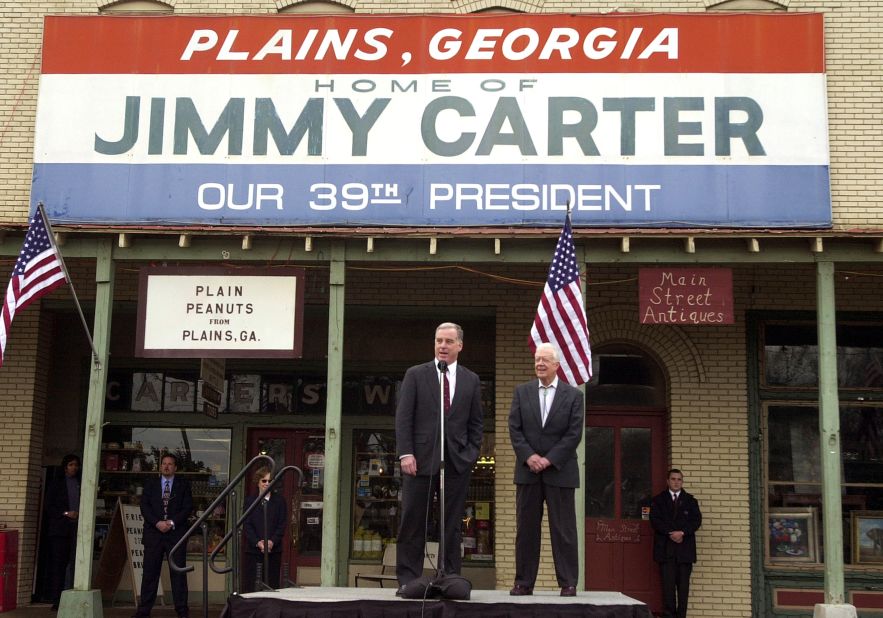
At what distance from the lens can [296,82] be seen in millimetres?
13555

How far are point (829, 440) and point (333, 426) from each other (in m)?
5.29

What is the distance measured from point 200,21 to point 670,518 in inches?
331

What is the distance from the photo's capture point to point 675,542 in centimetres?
1327

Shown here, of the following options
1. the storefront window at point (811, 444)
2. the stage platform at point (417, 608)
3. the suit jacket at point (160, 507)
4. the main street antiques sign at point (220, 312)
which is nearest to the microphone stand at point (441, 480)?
the stage platform at point (417, 608)

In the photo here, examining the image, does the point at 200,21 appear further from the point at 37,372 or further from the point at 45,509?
the point at 45,509

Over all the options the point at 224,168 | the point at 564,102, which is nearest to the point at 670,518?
the point at 564,102

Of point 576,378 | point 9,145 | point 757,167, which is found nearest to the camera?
point 576,378

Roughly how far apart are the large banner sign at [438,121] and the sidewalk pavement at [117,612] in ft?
15.9

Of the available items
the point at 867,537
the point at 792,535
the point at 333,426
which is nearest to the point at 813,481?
the point at 792,535

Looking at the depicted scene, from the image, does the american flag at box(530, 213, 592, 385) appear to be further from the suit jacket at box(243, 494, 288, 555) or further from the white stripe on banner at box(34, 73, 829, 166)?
the suit jacket at box(243, 494, 288, 555)

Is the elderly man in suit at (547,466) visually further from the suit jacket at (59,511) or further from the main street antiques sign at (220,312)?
the suit jacket at (59,511)

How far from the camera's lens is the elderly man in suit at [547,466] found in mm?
8453

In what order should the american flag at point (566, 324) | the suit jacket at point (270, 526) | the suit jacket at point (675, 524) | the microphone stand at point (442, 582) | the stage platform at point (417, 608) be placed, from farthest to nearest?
the suit jacket at point (675, 524)
the suit jacket at point (270, 526)
the american flag at point (566, 324)
the microphone stand at point (442, 582)
the stage platform at point (417, 608)

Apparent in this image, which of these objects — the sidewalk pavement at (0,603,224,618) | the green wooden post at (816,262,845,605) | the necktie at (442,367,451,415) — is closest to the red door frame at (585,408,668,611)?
the green wooden post at (816,262,845,605)
